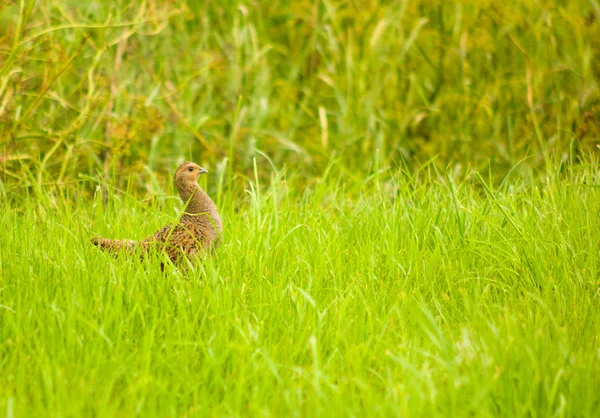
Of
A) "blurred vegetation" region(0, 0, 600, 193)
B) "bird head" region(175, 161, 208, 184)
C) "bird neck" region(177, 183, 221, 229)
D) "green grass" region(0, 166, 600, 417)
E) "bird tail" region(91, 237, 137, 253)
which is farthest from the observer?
"blurred vegetation" region(0, 0, 600, 193)

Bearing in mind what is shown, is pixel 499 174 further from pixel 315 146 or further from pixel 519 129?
pixel 315 146

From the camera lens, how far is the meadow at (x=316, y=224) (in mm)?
3209

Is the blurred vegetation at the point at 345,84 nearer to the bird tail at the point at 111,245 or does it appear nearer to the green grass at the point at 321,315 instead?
the green grass at the point at 321,315

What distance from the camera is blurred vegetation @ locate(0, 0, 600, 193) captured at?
6.66 metres

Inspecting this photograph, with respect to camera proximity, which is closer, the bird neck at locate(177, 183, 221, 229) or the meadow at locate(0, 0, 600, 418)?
the meadow at locate(0, 0, 600, 418)

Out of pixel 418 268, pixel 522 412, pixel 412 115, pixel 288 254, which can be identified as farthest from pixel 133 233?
pixel 412 115

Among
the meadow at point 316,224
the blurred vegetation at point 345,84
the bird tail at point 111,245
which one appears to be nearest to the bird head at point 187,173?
the meadow at point 316,224

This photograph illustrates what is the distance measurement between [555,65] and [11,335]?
5342mm

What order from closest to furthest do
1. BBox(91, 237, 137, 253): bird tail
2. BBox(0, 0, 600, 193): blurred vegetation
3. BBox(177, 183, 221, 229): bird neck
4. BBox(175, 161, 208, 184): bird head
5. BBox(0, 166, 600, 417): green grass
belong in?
BBox(0, 166, 600, 417): green grass < BBox(91, 237, 137, 253): bird tail < BBox(177, 183, 221, 229): bird neck < BBox(175, 161, 208, 184): bird head < BBox(0, 0, 600, 193): blurred vegetation

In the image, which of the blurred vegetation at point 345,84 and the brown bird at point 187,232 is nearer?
the brown bird at point 187,232

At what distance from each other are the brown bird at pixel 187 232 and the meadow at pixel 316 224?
106mm

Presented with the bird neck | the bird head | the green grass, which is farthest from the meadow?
the bird head

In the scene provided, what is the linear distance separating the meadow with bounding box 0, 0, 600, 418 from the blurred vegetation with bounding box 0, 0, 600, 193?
3 cm

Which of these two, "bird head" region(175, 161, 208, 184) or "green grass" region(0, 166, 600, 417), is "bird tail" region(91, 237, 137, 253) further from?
"bird head" region(175, 161, 208, 184)
